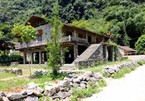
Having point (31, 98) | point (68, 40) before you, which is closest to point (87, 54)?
point (68, 40)

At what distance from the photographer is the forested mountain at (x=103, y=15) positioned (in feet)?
231

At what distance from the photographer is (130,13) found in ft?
243

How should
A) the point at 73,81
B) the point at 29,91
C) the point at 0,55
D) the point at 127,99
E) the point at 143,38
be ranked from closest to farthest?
the point at 29,91, the point at 127,99, the point at 73,81, the point at 0,55, the point at 143,38

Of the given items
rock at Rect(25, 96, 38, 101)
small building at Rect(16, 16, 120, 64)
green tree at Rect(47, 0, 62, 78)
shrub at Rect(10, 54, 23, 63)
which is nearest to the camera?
Result: rock at Rect(25, 96, 38, 101)

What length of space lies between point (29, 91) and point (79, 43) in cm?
2697

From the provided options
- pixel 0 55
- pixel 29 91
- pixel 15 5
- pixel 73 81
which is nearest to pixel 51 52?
pixel 73 81

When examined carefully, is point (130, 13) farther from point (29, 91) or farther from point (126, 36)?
point (29, 91)

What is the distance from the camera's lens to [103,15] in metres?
82.2

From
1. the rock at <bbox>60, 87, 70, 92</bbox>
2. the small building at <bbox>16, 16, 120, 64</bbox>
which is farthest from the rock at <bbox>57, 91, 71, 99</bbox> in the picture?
the small building at <bbox>16, 16, 120, 64</bbox>

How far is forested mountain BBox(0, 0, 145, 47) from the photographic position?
70.4 meters

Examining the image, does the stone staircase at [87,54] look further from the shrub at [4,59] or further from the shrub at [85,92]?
the shrub at [4,59]

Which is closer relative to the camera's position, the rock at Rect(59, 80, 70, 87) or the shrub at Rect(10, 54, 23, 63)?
the rock at Rect(59, 80, 70, 87)

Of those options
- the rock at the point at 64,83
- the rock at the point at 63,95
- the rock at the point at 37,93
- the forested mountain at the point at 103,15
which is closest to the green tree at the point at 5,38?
the forested mountain at the point at 103,15

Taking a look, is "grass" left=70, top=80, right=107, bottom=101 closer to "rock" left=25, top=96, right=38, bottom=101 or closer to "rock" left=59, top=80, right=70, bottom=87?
"rock" left=59, top=80, right=70, bottom=87
